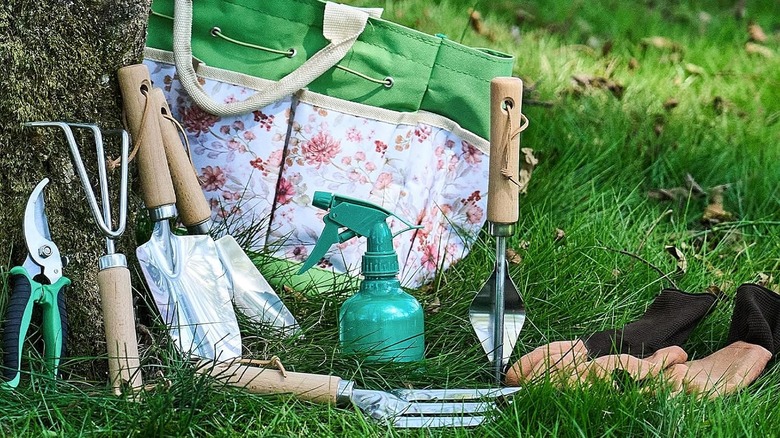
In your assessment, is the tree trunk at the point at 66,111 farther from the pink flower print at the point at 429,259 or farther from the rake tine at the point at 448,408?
the pink flower print at the point at 429,259

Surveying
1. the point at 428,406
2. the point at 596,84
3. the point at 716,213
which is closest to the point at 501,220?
the point at 428,406

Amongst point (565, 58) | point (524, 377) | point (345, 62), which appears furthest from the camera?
point (565, 58)

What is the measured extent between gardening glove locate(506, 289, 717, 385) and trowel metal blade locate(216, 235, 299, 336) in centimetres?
45

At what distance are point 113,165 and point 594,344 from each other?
0.95m

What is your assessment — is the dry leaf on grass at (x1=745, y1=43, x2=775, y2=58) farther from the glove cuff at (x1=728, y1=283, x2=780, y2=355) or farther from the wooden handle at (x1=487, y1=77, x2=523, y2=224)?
the wooden handle at (x1=487, y1=77, x2=523, y2=224)

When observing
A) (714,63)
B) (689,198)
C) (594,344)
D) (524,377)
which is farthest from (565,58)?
Answer: (524,377)

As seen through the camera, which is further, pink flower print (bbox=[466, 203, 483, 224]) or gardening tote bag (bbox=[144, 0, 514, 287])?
pink flower print (bbox=[466, 203, 483, 224])

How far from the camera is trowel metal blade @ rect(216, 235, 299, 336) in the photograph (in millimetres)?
1947

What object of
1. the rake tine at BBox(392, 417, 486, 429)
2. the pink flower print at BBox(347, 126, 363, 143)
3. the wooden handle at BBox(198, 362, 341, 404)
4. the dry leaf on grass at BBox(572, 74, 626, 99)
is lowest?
Result: the rake tine at BBox(392, 417, 486, 429)

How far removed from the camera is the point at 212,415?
1.59 meters

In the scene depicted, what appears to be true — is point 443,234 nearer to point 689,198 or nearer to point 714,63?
point 689,198

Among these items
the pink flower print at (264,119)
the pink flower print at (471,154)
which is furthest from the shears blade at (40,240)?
the pink flower print at (471,154)

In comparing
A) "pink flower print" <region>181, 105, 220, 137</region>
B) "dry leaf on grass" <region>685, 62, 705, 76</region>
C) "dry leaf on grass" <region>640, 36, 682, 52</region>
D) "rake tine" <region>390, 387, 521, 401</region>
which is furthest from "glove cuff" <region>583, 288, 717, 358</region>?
"dry leaf on grass" <region>640, 36, 682, 52</region>

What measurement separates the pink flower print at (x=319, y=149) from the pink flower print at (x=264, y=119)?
0.09m
